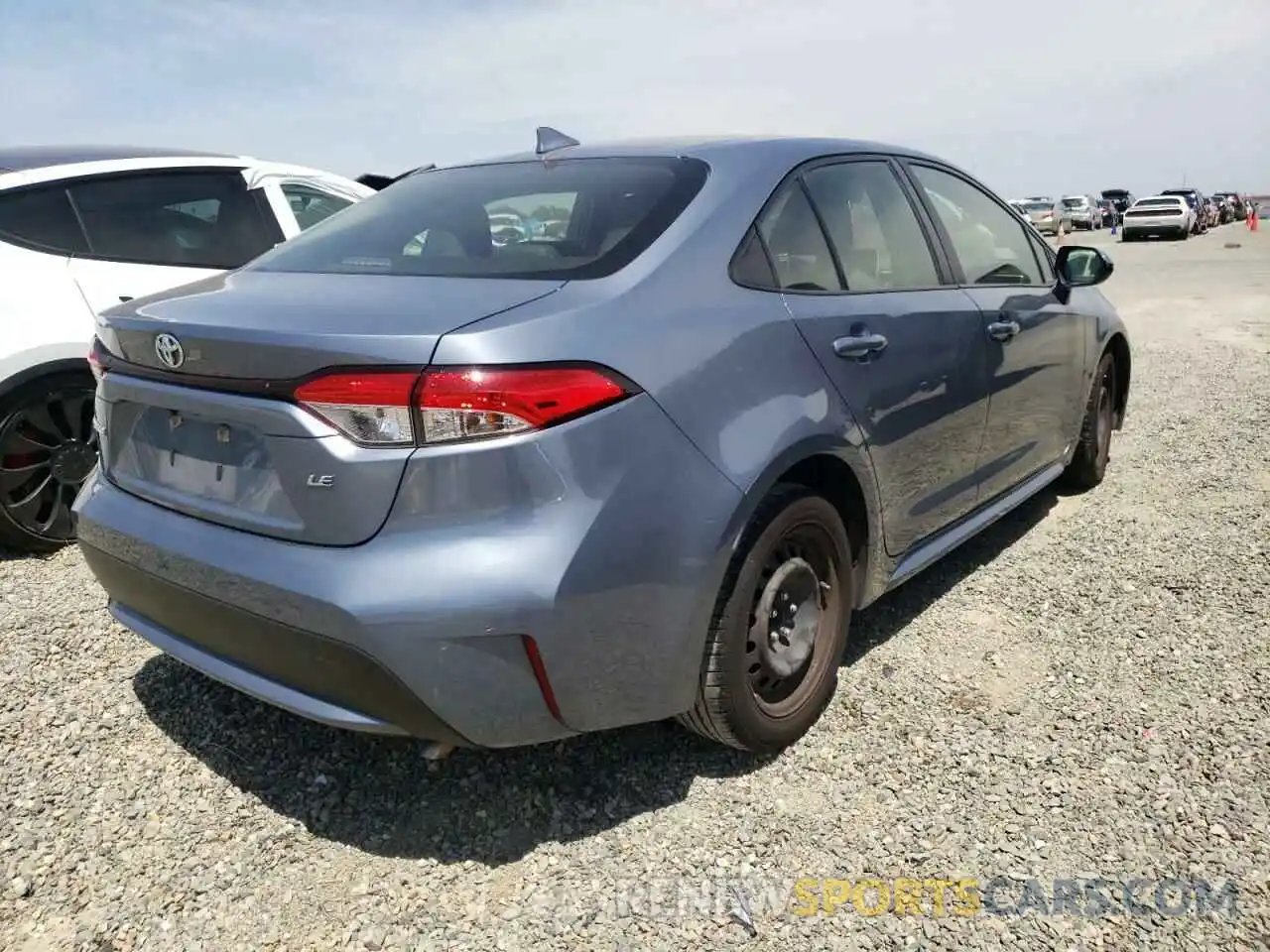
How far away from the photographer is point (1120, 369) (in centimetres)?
512

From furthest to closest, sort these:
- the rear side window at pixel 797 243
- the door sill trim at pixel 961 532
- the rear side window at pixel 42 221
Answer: the rear side window at pixel 42 221 < the door sill trim at pixel 961 532 < the rear side window at pixel 797 243

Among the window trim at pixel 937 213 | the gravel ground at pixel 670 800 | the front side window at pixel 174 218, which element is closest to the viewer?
the gravel ground at pixel 670 800

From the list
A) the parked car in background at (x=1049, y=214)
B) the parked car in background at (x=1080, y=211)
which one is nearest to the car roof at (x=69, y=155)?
the parked car in background at (x=1049, y=214)

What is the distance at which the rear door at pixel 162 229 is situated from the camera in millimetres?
4375

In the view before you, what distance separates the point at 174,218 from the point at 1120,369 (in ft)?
16.1

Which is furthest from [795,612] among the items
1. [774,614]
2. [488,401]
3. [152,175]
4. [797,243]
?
[152,175]

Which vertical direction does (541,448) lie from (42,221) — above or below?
above

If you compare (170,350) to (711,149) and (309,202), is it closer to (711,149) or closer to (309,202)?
(711,149)

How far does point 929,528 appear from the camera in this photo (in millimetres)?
3236

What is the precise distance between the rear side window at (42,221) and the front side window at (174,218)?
56 mm

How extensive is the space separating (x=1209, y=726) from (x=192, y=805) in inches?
110

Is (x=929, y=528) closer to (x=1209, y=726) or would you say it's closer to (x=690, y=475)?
(x=1209, y=726)

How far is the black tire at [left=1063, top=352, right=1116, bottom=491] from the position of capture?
4652 millimetres

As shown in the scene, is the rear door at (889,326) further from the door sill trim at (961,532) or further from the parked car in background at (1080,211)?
the parked car in background at (1080,211)
